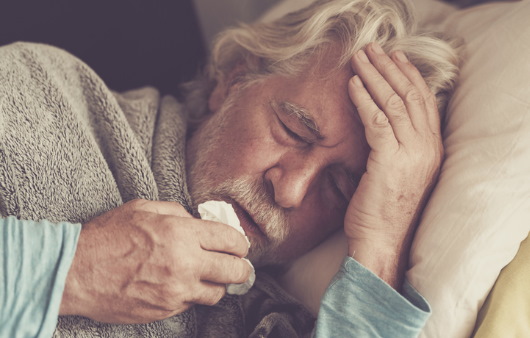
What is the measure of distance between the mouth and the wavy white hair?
0.36 m

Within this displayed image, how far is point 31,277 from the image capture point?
2.42 ft

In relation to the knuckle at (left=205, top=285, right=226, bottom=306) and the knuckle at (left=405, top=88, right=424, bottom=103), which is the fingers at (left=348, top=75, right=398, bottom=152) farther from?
the knuckle at (left=205, top=285, right=226, bottom=306)

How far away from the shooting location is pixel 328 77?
110 cm

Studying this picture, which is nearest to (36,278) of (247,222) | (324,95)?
(247,222)

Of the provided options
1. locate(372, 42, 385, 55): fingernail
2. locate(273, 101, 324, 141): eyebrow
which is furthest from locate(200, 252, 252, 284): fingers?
locate(372, 42, 385, 55): fingernail

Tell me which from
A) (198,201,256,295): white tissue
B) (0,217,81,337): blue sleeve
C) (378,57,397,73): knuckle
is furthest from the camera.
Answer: (378,57,397,73): knuckle

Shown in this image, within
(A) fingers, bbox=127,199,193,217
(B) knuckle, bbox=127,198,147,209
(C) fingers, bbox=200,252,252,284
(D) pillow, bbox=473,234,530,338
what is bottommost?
(D) pillow, bbox=473,234,530,338

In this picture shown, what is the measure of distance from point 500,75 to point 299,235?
0.56 meters

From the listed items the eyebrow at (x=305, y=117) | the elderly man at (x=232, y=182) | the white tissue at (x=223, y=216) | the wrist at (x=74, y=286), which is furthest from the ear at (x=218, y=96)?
the wrist at (x=74, y=286)

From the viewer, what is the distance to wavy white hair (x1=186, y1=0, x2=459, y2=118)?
112cm

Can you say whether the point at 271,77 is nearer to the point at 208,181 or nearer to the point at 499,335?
the point at 208,181

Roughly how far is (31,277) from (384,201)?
68 cm

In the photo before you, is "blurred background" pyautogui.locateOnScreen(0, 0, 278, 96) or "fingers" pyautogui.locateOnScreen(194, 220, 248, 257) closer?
"fingers" pyautogui.locateOnScreen(194, 220, 248, 257)

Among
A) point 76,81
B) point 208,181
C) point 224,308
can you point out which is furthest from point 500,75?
point 76,81
